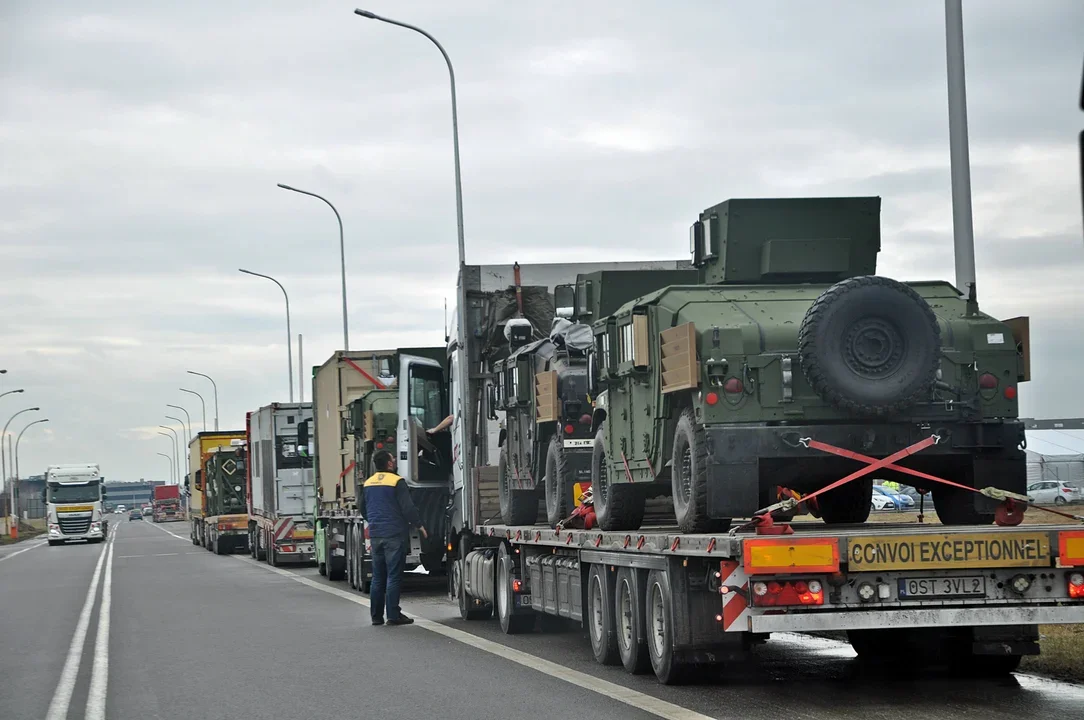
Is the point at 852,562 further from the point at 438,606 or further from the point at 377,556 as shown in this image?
the point at 438,606

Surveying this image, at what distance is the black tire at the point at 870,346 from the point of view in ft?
37.0

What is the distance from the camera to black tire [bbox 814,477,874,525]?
13.1 meters

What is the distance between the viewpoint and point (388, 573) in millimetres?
18219

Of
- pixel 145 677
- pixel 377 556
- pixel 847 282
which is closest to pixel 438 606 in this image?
pixel 377 556

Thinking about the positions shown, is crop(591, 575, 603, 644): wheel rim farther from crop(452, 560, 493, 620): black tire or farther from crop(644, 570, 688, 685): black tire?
crop(452, 560, 493, 620): black tire

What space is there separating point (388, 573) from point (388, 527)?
1.68 ft

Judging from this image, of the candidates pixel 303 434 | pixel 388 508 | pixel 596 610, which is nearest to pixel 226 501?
pixel 303 434

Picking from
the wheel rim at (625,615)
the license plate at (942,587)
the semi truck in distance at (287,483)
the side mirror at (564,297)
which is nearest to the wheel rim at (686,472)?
the wheel rim at (625,615)

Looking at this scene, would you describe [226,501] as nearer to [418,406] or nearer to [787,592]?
[418,406]

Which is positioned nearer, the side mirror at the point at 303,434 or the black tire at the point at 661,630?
the black tire at the point at 661,630

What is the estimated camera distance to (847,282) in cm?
1128

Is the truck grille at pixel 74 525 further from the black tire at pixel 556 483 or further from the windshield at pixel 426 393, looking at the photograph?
the black tire at pixel 556 483

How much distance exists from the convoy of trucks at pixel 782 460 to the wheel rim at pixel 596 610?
0.10 ft

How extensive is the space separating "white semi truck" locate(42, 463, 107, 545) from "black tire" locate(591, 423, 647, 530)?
5750 cm
